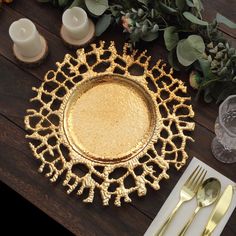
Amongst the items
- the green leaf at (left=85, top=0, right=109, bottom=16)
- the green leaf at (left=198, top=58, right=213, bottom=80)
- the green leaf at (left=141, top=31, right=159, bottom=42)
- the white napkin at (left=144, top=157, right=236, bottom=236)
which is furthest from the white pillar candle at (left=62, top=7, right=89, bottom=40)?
the white napkin at (left=144, top=157, right=236, bottom=236)

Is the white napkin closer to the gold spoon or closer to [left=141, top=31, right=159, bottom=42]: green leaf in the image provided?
the gold spoon

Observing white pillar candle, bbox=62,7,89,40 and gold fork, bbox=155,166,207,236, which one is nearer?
gold fork, bbox=155,166,207,236

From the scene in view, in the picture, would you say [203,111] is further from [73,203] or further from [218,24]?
[73,203]

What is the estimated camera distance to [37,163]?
2.89 ft

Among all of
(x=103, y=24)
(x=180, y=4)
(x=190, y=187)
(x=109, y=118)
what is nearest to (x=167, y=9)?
(x=180, y=4)

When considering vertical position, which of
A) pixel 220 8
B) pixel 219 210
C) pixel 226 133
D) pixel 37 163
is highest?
pixel 220 8

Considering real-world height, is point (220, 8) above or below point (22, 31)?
above

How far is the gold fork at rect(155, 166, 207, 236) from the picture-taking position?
0.83 m

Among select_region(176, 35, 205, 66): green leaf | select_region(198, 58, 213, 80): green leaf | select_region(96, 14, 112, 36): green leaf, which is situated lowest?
select_region(96, 14, 112, 36): green leaf

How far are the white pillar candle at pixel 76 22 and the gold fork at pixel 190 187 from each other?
38 centimetres

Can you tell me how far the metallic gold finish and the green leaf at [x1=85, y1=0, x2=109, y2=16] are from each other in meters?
0.07

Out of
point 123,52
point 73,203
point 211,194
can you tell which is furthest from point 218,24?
point 73,203

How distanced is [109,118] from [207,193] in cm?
24

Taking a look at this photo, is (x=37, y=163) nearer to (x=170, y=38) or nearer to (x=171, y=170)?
(x=171, y=170)
